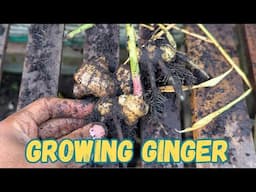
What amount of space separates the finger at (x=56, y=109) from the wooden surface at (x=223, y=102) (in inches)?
17.9

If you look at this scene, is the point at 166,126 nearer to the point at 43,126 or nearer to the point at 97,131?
the point at 97,131

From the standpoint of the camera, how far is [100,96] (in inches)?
62.1

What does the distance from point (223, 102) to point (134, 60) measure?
42 cm

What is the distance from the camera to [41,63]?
1.72 m

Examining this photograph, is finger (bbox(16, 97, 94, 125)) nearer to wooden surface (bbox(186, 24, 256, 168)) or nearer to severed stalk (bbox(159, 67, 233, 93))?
severed stalk (bbox(159, 67, 233, 93))

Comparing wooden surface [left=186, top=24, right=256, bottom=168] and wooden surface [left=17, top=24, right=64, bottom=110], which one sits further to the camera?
wooden surface [left=17, top=24, right=64, bottom=110]

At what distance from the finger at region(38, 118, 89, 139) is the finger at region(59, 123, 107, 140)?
65 millimetres

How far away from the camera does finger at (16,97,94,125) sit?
1.54 meters

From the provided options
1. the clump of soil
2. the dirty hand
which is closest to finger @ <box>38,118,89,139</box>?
the dirty hand

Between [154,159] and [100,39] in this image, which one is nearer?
[154,159]

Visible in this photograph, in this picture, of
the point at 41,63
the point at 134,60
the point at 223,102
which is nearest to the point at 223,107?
the point at 223,102
